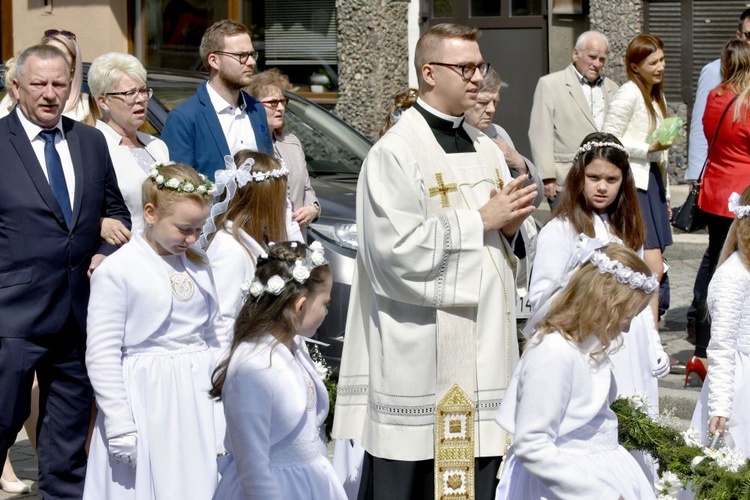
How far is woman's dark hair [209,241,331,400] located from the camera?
4.43 metres

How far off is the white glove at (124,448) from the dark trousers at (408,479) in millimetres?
908

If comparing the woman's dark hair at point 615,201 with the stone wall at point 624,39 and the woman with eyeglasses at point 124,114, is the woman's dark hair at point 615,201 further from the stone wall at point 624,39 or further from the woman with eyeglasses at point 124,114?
the stone wall at point 624,39

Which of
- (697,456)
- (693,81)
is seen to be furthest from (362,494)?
(693,81)

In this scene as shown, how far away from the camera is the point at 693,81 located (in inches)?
538

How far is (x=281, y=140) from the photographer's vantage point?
26.1 ft

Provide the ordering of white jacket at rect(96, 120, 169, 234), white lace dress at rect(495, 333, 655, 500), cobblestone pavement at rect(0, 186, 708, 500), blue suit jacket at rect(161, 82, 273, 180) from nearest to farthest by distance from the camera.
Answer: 1. white lace dress at rect(495, 333, 655, 500)
2. white jacket at rect(96, 120, 169, 234)
3. blue suit jacket at rect(161, 82, 273, 180)
4. cobblestone pavement at rect(0, 186, 708, 500)

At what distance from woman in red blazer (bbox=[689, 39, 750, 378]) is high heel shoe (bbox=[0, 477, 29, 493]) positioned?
4.28 meters

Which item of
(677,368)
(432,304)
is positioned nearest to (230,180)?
(432,304)

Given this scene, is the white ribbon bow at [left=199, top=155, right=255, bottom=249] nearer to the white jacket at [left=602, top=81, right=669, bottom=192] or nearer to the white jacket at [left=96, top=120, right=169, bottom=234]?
the white jacket at [left=96, top=120, right=169, bottom=234]

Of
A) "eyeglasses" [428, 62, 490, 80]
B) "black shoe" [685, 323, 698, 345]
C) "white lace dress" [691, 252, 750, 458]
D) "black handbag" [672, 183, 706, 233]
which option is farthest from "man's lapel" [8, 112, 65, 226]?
"black shoe" [685, 323, 698, 345]

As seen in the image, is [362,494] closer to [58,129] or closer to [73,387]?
[73,387]

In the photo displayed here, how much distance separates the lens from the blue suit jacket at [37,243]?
18.0ft

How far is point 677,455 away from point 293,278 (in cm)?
159

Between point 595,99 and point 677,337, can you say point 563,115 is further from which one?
point 677,337
